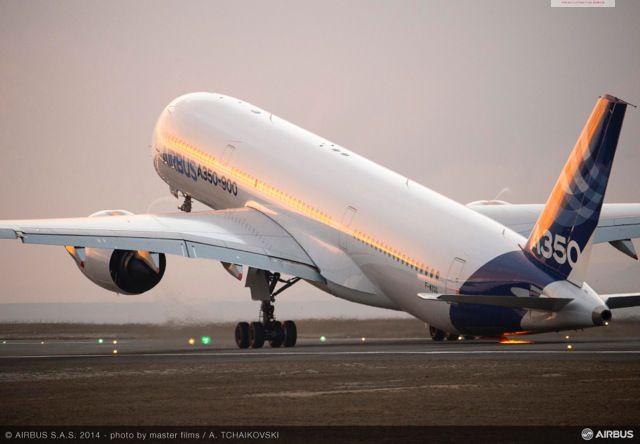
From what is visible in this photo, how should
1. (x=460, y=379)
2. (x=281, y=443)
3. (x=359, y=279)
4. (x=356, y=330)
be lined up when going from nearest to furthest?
(x=281, y=443) → (x=460, y=379) → (x=359, y=279) → (x=356, y=330)

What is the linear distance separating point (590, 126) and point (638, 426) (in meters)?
11.1

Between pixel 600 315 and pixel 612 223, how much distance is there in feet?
52.4

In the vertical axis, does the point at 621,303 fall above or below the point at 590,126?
below

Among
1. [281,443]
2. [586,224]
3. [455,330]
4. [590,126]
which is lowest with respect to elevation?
[281,443]

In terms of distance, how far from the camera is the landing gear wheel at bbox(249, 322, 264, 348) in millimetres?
43469

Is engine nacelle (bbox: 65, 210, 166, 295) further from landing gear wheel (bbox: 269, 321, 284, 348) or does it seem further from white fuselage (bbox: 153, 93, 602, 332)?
white fuselage (bbox: 153, 93, 602, 332)

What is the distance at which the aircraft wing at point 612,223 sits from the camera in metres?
46.2

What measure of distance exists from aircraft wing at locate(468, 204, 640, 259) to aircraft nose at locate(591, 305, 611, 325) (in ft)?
49.3

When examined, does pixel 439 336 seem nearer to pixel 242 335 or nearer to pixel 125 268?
pixel 242 335

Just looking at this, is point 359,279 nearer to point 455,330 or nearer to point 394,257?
point 394,257

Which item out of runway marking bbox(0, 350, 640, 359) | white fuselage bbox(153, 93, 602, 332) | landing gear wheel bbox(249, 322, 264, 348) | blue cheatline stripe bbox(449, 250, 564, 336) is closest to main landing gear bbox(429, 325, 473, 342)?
white fuselage bbox(153, 93, 602, 332)

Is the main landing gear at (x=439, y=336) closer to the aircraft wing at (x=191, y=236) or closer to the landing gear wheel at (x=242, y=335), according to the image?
the aircraft wing at (x=191, y=236)

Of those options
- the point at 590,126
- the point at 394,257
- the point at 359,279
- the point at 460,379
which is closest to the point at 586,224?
the point at 590,126

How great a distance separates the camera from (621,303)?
107 feet
